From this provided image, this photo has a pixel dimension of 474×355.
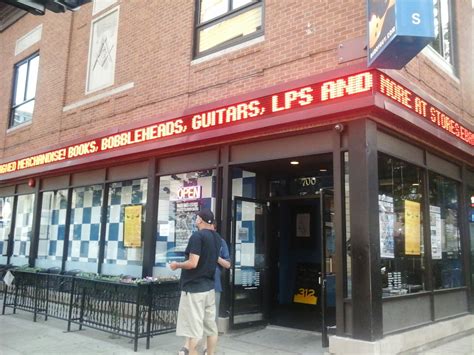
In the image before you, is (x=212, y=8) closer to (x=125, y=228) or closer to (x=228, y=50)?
(x=228, y=50)

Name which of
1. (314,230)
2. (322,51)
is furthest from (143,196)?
(322,51)

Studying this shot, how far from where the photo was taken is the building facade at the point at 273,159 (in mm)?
6363

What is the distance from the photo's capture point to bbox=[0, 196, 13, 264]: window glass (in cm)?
1357

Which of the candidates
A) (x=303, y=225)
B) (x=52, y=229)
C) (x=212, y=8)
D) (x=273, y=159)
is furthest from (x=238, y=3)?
(x=52, y=229)

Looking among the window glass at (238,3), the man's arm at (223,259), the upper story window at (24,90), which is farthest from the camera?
the upper story window at (24,90)

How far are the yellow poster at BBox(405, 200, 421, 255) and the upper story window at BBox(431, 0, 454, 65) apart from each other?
3.35 metres

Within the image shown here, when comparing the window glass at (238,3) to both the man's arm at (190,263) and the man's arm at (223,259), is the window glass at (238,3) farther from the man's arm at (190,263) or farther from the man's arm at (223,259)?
the man's arm at (190,263)

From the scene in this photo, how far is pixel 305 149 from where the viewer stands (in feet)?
22.8

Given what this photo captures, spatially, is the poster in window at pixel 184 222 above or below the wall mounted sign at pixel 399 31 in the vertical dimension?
below

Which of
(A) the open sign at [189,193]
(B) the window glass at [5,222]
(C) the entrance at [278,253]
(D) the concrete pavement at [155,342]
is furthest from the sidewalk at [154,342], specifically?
(B) the window glass at [5,222]

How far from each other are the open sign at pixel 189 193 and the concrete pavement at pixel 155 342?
2.54 meters

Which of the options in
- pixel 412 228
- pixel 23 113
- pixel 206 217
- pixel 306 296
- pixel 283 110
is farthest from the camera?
pixel 23 113

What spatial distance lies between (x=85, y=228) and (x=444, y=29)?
29.1 feet

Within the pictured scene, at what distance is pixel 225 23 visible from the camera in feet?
28.6
